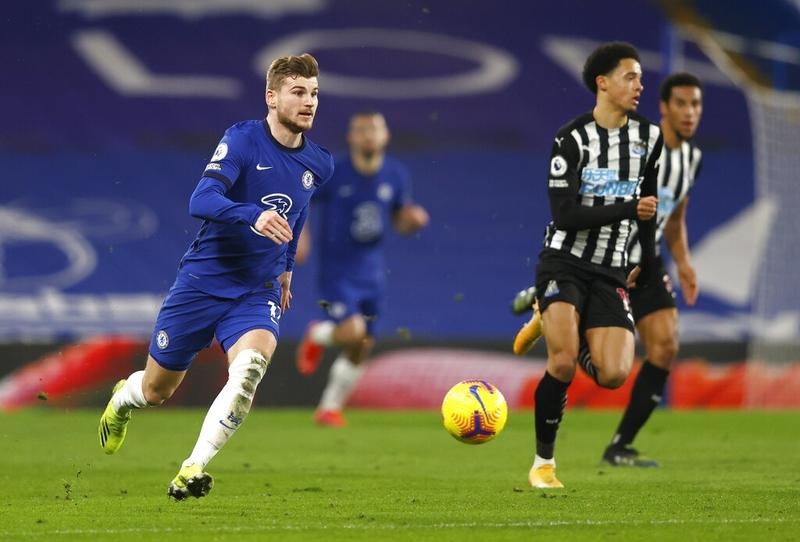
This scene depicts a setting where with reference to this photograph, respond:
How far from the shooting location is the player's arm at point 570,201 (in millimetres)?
7230

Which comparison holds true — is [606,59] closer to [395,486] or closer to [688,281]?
[688,281]

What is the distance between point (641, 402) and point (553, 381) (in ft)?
6.00

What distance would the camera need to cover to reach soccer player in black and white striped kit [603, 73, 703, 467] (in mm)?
9055

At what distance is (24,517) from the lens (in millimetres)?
6191

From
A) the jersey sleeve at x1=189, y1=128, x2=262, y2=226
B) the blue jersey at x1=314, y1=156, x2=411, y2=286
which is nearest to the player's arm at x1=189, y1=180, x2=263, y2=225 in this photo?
the jersey sleeve at x1=189, y1=128, x2=262, y2=226

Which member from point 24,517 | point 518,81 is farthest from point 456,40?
point 24,517

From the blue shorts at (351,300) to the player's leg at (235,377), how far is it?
6163mm

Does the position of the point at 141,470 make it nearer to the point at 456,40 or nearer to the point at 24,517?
the point at 24,517

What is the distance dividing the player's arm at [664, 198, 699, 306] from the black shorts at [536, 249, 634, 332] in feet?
5.91

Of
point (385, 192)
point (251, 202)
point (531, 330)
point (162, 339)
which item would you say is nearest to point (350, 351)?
point (385, 192)

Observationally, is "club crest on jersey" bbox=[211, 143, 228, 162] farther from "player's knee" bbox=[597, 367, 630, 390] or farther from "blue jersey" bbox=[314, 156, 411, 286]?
"blue jersey" bbox=[314, 156, 411, 286]

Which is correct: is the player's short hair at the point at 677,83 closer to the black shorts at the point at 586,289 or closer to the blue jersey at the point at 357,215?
the black shorts at the point at 586,289

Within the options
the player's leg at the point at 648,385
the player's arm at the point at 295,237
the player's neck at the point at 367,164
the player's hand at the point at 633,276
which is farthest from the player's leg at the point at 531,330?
the player's neck at the point at 367,164

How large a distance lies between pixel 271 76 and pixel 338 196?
6532mm
